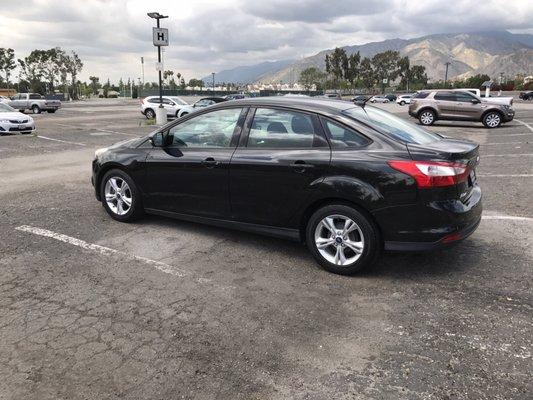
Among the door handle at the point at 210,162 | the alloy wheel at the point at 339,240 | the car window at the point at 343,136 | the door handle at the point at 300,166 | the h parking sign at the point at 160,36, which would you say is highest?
the h parking sign at the point at 160,36

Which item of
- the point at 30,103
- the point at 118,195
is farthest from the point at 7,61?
the point at 118,195

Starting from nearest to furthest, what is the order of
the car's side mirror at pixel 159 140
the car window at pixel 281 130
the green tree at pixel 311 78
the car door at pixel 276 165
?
the car door at pixel 276 165 < the car window at pixel 281 130 < the car's side mirror at pixel 159 140 < the green tree at pixel 311 78

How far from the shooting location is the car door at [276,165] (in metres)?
4.55

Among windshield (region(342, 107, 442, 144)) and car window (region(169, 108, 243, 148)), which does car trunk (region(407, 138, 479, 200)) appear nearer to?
windshield (region(342, 107, 442, 144))

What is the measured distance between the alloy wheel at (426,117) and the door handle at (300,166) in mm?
19279

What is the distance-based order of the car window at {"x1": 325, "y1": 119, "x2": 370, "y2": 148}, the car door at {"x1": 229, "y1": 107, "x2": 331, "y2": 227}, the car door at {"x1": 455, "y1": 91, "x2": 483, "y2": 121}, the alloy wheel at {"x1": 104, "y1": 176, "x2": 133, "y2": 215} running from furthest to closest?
the car door at {"x1": 455, "y1": 91, "x2": 483, "y2": 121}, the alloy wheel at {"x1": 104, "y1": 176, "x2": 133, "y2": 215}, the car door at {"x1": 229, "y1": 107, "x2": 331, "y2": 227}, the car window at {"x1": 325, "y1": 119, "x2": 370, "y2": 148}

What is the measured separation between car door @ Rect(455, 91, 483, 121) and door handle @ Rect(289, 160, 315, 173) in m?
19.1

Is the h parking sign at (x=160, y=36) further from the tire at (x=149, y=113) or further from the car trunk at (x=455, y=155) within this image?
the car trunk at (x=455, y=155)

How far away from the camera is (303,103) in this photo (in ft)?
15.9

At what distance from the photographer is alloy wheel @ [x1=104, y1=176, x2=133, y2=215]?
5980mm

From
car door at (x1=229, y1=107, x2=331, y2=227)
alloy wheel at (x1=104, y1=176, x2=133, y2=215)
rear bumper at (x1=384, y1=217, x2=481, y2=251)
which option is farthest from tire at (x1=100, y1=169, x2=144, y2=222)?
rear bumper at (x1=384, y1=217, x2=481, y2=251)

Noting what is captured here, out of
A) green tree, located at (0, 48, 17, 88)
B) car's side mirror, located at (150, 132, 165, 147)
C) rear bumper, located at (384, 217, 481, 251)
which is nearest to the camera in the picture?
rear bumper, located at (384, 217, 481, 251)

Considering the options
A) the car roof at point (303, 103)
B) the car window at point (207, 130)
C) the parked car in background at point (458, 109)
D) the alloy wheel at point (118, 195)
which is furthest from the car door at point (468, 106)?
the alloy wheel at point (118, 195)

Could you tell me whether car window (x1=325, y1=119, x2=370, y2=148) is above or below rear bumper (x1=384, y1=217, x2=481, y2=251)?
above
